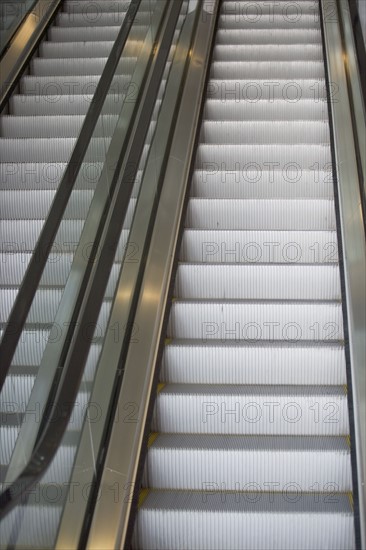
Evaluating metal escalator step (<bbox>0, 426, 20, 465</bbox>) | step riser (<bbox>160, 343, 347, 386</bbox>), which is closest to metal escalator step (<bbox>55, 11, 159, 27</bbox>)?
step riser (<bbox>160, 343, 347, 386</bbox>)

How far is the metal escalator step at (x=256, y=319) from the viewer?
4.34 metres

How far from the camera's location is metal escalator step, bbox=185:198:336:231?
5.12 metres

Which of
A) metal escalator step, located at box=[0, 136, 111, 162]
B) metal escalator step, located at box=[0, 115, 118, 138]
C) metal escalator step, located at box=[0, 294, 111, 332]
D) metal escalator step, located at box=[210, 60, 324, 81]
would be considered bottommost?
metal escalator step, located at box=[0, 294, 111, 332]

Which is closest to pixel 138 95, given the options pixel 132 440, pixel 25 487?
pixel 132 440

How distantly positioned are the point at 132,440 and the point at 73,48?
16.0 feet

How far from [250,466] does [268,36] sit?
204 inches

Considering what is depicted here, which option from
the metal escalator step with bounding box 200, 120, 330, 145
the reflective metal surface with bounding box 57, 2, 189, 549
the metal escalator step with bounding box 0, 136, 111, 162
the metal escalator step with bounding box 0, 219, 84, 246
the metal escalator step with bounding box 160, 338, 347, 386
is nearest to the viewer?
the reflective metal surface with bounding box 57, 2, 189, 549

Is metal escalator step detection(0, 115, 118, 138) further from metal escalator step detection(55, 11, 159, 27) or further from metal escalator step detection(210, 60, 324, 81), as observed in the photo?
metal escalator step detection(55, 11, 159, 27)

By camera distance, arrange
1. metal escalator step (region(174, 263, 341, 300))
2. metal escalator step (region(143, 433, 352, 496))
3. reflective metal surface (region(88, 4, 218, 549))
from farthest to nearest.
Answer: metal escalator step (region(174, 263, 341, 300)) < metal escalator step (region(143, 433, 352, 496)) < reflective metal surface (region(88, 4, 218, 549))

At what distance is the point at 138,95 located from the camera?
4.66m

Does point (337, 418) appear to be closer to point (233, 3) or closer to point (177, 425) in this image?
point (177, 425)

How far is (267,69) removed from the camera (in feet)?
22.9

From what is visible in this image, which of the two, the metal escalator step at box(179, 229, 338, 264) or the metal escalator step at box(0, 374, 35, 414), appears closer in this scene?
the metal escalator step at box(0, 374, 35, 414)

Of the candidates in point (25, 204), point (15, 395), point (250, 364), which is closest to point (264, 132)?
point (25, 204)
